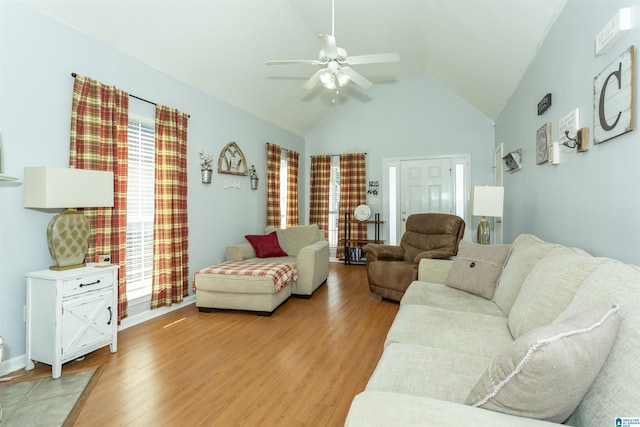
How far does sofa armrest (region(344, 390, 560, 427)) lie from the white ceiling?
2.72 m

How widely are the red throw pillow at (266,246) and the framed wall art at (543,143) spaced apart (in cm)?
315

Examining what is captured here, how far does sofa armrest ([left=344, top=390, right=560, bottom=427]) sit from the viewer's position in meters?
0.83

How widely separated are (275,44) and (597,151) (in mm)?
3671

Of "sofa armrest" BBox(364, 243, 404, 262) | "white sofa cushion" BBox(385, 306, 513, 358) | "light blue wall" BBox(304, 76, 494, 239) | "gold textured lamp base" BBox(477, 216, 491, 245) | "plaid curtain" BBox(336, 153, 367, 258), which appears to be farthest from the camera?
"plaid curtain" BBox(336, 153, 367, 258)

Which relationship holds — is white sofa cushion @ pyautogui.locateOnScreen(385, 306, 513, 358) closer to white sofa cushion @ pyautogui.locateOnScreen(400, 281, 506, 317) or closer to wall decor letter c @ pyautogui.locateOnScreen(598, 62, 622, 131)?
white sofa cushion @ pyautogui.locateOnScreen(400, 281, 506, 317)

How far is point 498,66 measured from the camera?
361 centimetres

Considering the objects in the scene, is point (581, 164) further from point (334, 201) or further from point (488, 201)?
point (334, 201)

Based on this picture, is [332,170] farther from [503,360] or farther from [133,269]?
[503,360]

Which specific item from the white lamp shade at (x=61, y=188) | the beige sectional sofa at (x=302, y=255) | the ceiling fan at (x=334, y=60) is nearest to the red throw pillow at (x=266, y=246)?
the beige sectional sofa at (x=302, y=255)

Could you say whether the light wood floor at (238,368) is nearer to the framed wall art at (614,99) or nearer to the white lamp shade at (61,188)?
the white lamp shade at (61,188)

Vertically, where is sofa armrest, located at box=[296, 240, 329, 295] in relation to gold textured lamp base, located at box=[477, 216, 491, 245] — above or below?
below

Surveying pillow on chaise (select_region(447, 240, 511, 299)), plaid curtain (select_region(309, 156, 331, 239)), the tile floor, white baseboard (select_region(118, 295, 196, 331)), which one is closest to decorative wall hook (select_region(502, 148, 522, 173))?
pillow on chaise (select_region(447, 240, 511, 299))

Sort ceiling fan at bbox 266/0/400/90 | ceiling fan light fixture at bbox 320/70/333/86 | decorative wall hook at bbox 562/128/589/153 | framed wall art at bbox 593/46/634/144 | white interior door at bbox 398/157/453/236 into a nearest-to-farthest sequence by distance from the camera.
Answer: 1. framed wall art at bbox 593/46/634/144
2. decorative wall hook at bbox 562/128/589/153
3. ceiling fan at bbox 266/0/400/90
4. ceiling fan light fixture at bbox 320/70/333/86
5. white interior door at bbox 398/157/453/236

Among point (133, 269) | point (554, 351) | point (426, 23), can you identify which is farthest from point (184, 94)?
point (554, 351)
